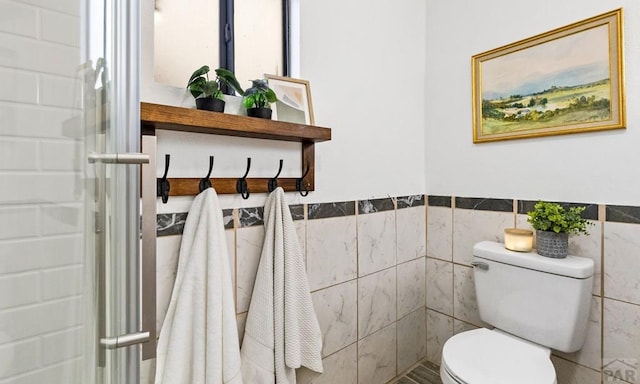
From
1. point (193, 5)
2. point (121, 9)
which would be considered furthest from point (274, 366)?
point (193, 5)

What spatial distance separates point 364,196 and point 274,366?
79 cm

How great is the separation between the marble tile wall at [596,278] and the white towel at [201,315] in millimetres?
1200

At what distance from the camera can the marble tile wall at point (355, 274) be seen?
42.8 inches

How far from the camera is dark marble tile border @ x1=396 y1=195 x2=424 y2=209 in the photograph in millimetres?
1658

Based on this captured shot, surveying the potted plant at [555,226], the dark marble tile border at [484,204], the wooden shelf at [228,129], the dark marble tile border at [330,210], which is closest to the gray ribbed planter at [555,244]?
the potted plant at [555,226]

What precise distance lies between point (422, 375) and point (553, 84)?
1.51m

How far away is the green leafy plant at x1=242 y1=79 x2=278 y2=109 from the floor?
147 cm

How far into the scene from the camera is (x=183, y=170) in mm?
973

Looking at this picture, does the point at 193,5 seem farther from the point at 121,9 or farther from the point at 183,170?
the point at 121,9

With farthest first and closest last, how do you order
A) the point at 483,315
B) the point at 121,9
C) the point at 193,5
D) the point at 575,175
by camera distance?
1. the point at 483,315
2. the point at 575,175
3. the point at 193,5
4. the point at 121,9

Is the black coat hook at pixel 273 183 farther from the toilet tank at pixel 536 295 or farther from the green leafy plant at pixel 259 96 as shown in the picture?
the toilet tank at pixel 536 295

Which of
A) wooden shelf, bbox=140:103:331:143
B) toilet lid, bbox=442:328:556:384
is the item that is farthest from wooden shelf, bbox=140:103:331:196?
toilet lid, bbox=442:328:556:384

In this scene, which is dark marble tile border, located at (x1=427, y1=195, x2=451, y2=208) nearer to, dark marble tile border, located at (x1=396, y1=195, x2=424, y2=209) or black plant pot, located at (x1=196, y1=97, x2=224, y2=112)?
dark marble tile border, located at (x1=396, y1=195, x2=424, y2=209)

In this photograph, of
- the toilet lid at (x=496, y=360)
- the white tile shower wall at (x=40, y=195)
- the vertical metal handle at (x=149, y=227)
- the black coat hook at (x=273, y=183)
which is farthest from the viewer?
the black coat hook at (x=273, y=183)
